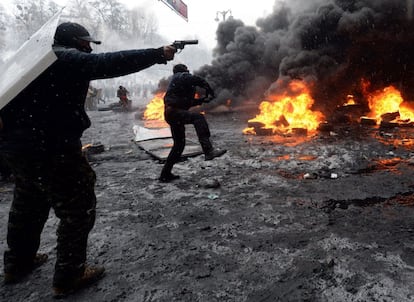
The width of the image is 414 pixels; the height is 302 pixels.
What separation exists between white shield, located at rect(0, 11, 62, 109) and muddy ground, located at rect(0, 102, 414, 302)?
5.09ft

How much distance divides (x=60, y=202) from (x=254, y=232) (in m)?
1.88

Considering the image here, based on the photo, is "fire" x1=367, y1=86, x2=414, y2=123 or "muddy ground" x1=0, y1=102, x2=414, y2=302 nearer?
"muddy ground" x1=0, y1=102, x2=414, y2=302

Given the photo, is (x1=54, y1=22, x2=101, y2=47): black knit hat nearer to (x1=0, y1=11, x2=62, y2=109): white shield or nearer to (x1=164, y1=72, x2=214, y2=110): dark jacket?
(x1=0, y1=11, x2=62, y2=109): white shield

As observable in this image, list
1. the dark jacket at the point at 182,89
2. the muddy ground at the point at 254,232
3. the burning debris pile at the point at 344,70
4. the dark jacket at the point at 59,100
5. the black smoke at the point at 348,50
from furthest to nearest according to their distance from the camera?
the black smoke at the point at 348,50, the burning debris pile at the point at 344,70, the dark jacket at the point at 182,89, the muddy ground at the point at 254,232, the dark jacket at the point at 59,100

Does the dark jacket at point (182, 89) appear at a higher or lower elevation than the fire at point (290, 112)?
higher

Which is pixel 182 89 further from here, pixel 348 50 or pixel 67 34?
pixel 348 50

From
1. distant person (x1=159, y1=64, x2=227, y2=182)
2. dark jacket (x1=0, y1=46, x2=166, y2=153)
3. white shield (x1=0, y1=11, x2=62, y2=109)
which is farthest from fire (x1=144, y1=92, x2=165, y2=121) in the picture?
dark jacket (x1=0, y1=46, x2=166, y2=153)

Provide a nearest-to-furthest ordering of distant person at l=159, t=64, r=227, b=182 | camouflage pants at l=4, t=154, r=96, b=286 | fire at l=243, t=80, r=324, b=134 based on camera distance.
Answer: camouflage pants at l=4, t=154, r=96, b=286 → distant person at l=159, t=64, r=227, b=182 → fire at l=243, t=80, r=324, b=134

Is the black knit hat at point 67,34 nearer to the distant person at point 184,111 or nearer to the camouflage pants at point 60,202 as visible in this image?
the camouflage pants at point 60,202

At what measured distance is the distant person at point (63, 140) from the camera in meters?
2.09

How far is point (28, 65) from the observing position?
2.08 m

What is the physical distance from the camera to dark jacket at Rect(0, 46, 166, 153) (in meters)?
2.05

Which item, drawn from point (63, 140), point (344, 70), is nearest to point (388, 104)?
point (344, 70)

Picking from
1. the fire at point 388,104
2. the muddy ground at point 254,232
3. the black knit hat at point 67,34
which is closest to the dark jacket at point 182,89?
the muddy ground at point 254,232
